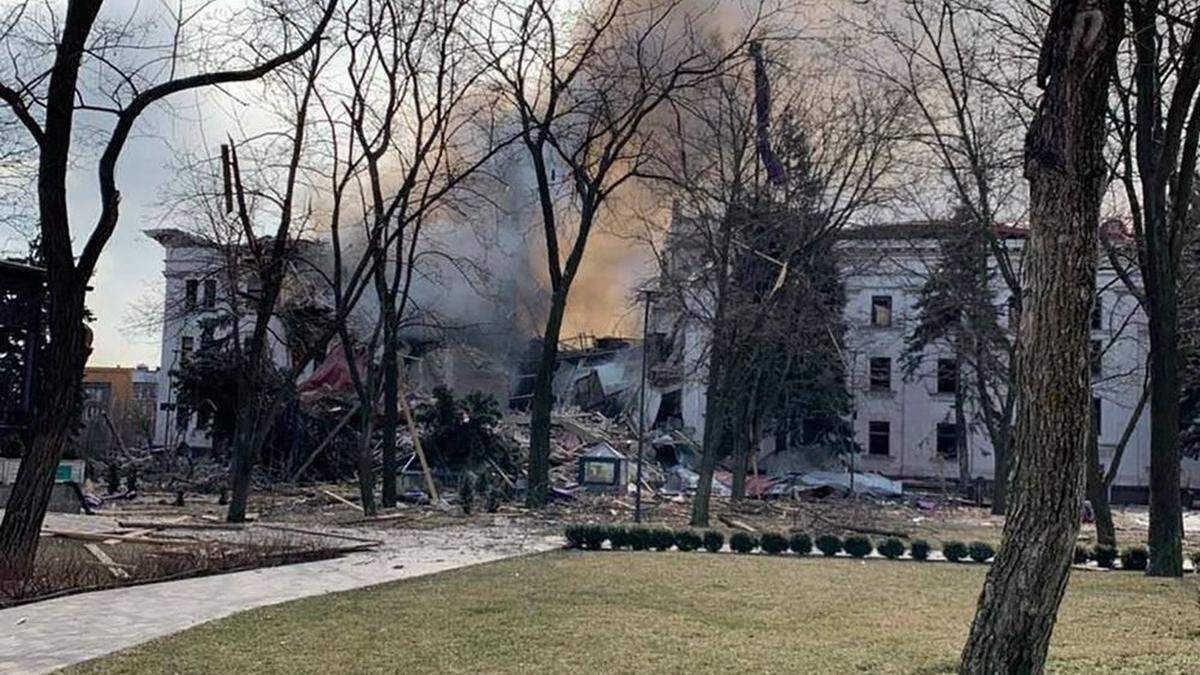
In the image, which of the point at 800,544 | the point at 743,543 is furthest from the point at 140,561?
the point at 800,544

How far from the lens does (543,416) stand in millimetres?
23172

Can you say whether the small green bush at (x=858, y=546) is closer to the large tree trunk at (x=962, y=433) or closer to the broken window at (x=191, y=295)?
the broken window at (x=191, y=295)

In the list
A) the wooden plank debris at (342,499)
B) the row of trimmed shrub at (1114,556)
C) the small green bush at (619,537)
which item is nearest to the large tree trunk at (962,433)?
the wooden plank debris at (342,499)

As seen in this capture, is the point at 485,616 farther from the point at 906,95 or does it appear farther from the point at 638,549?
the point at 906,95

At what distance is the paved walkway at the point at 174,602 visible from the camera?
7855 millimetres

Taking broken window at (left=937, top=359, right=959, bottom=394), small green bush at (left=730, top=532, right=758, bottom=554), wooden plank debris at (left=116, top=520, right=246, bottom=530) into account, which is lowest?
wooden plank debris at (left=116, top=520, right=246, bottom=530)

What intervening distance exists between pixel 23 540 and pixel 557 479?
22063 millimetres

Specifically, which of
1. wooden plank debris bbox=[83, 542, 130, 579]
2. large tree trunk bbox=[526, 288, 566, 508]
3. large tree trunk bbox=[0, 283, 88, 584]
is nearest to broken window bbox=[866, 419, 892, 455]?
large tree trunk bbox=[526, 288, 566, 508]

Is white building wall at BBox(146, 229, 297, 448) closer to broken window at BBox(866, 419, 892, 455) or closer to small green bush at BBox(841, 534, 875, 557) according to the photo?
small green bush at BBox(841, 534, 875, 557)

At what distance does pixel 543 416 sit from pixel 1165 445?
40.4 ft

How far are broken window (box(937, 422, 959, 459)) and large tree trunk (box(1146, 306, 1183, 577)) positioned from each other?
111 feet

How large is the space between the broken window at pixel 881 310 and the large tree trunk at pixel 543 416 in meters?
26.9

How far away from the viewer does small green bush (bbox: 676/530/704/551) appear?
16906 mm

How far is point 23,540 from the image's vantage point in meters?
10.3
